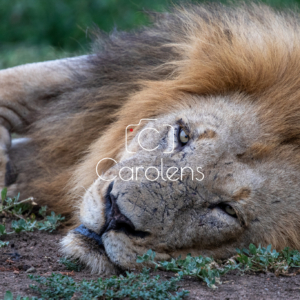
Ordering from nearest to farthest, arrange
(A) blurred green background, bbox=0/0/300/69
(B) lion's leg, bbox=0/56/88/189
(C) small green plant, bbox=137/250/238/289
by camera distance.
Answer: (C) small green plant, bbox=137/250/238/289, (B) lion's leg, bbox=0/56/88/189, (A) blurred green background, bbox=0/0/300/69

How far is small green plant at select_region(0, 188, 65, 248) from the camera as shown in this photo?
9.84ft

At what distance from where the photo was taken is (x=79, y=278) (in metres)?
2.39

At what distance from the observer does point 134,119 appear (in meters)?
3.11

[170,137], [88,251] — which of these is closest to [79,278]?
[88,251]

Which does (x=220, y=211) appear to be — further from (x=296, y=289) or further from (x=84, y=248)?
(x=84, y=248)

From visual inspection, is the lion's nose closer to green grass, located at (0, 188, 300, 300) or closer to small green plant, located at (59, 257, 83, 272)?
green grass, located at (0, 188, 300, 300)

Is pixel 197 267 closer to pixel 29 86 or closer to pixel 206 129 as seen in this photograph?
pixel 206 129

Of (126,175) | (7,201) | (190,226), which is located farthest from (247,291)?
(7,201)

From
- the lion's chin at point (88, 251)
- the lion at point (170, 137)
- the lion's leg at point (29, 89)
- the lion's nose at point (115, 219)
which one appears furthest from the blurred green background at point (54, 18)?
the lion's nose at point (115, 219)

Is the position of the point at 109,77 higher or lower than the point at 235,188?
lower

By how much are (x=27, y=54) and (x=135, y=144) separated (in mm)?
4363

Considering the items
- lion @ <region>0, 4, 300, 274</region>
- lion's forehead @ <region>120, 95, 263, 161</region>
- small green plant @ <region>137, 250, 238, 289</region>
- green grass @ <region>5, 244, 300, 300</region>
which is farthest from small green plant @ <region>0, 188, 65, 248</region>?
small green plant @ <region>137, 250, 238, 289</region>

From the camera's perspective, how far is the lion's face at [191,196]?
2.37m

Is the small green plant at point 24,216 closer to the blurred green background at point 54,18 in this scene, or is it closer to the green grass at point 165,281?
the green grass at point 165,281
